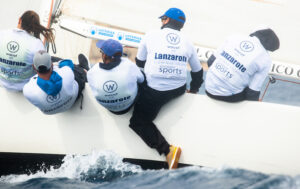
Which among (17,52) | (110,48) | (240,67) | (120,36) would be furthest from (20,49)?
(120,36)

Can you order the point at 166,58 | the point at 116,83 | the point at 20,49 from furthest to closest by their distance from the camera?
the point at 20,49, the point at 166,58, the point at 116,83

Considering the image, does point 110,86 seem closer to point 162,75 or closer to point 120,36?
point 162,75

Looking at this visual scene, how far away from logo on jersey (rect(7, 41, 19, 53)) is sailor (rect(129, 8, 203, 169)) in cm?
80

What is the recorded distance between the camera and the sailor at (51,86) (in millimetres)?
2578

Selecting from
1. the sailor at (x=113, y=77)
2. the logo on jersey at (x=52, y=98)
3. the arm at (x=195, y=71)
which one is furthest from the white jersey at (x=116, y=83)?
the arm at (x=195, y=71)

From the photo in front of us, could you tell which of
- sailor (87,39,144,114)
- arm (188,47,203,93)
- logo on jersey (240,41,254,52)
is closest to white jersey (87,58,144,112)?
sailor (87,39,144,114)

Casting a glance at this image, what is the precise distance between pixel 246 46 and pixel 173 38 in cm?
47

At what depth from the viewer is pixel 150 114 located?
2906 mm

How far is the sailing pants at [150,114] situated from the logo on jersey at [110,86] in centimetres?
29

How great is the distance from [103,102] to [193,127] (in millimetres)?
605

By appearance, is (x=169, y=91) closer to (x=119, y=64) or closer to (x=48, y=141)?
(x=119, y=64)

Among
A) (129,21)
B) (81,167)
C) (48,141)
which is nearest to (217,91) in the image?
(81,167)

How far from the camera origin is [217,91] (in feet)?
9.55

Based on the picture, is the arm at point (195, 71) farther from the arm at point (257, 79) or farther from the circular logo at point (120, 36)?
the circular logo at point (120, 36)
